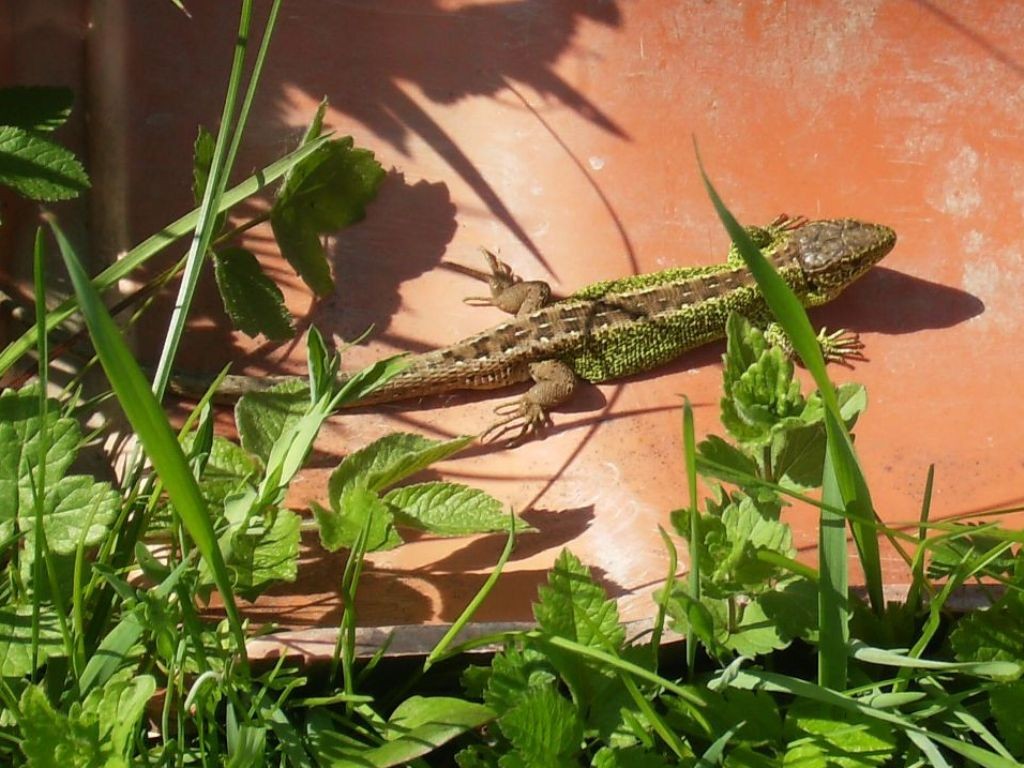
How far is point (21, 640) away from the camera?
1.36 m

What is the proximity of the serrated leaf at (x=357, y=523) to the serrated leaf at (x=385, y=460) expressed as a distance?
0.10 metres

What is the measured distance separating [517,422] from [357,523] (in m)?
0.94

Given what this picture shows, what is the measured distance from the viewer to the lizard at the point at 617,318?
2.51 metres

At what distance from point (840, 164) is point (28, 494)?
1.95 meters

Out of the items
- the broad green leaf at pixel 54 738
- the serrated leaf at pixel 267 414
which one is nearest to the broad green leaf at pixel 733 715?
the broad green leaf at pixel 54 738

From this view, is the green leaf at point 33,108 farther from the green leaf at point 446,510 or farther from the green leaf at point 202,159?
the green leaf at point 446,510

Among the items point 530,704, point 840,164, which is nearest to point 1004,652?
point 530,704

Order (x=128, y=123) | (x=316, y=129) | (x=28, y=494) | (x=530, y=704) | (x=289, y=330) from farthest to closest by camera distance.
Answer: (x=128, y=123) → (x=289, y=330) → (x=316, y=129) → (x=28, y=494) → (x=530, y=704)

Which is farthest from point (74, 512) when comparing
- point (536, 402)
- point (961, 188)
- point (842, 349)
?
point (961, 188)

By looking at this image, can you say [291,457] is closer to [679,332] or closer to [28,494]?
[28,494]

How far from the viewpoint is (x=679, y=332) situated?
8.49ft

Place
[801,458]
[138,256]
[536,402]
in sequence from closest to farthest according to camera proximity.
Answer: [801,458]
[138,256]
[536,402]

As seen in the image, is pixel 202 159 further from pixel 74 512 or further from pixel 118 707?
pixel 118 707

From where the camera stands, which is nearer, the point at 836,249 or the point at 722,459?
the point at 722,459
